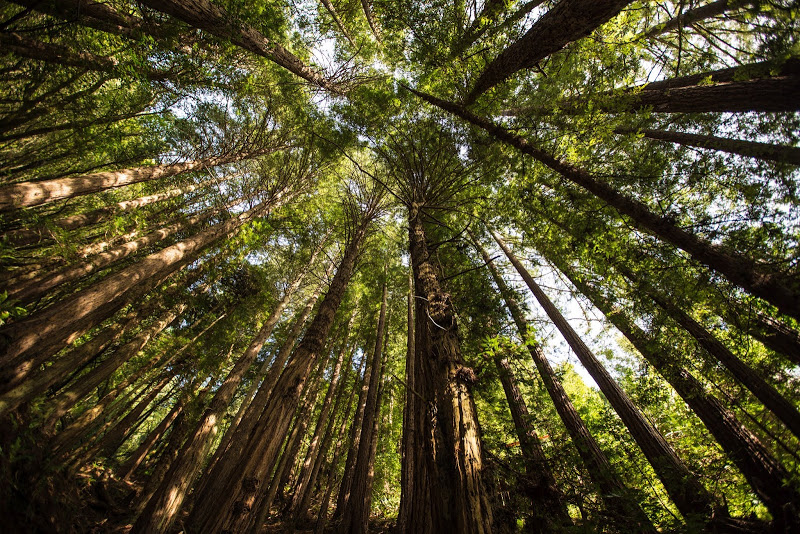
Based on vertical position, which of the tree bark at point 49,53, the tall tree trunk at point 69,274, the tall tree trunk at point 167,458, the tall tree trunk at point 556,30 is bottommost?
the tall tree trunk at point 167,458

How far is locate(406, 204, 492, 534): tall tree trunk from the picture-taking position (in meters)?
1.57

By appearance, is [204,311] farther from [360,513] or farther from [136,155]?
[360,513]

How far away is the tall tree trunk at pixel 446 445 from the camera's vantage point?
1.57 meters

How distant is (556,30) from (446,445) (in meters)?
5.22

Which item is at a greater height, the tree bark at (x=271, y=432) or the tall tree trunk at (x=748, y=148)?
the tall tree trunk at (x=748, y=148)

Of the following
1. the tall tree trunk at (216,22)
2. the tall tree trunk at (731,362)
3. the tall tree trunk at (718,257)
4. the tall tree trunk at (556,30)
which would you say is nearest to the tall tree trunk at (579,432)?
the tall tree trunk at (718,257)

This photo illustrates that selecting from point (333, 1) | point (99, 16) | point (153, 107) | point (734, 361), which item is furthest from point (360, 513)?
point (333, 1)

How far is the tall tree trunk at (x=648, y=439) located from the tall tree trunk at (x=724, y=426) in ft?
2.12

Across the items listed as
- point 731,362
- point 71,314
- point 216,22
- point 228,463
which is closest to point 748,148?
point 731,362

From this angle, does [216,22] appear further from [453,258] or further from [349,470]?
[349,470]

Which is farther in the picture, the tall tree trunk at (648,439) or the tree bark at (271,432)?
the tall tree trunk at (648,439)

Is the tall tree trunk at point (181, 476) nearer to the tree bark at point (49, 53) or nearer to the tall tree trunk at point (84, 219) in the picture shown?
the tall tree trunk at point (84, 219)

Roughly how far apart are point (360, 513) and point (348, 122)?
9699mm

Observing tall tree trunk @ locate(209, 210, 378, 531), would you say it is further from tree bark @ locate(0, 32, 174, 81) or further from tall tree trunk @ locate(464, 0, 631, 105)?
tree bark @ locate(0, 32, 174, 81)
